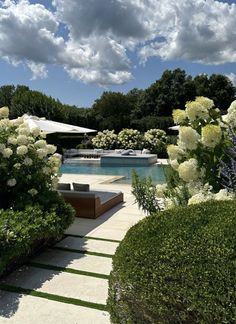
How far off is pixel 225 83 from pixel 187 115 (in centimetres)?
4091

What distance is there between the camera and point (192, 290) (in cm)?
224

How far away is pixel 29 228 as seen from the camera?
16.7 feet

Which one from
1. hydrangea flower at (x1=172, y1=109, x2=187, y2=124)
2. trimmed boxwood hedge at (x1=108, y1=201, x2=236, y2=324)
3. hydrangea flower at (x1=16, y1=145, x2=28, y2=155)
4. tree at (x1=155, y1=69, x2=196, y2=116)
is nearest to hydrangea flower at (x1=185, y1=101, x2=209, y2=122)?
hydrangea flower at (x1=172, y1=109, x2=187, y2=124)

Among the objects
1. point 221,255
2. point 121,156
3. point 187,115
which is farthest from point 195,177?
point 121,156

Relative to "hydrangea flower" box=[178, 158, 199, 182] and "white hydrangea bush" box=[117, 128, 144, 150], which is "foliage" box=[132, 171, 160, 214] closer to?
"hydrangea flower" box=[178, 158, 199, 182]

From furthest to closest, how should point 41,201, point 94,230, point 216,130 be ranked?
Result: point 94,230 < point 41,201 < point 216,130

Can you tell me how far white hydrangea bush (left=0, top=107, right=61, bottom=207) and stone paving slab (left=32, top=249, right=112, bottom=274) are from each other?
3.33ft

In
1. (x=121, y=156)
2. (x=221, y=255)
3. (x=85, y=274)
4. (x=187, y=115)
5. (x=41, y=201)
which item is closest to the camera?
(x=221, y=255)

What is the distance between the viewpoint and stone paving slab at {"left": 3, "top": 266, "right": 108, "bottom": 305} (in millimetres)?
4438

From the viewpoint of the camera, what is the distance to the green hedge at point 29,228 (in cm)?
470

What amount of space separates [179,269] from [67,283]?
285 centimetres

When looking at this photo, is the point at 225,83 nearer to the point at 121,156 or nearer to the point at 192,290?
the point at 121,156

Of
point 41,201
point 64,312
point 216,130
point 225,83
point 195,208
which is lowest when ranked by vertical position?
point 64,312

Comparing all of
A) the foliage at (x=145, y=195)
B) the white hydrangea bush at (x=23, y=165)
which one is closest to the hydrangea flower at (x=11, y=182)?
the white hydrangea bush at (x=23, y=165)
